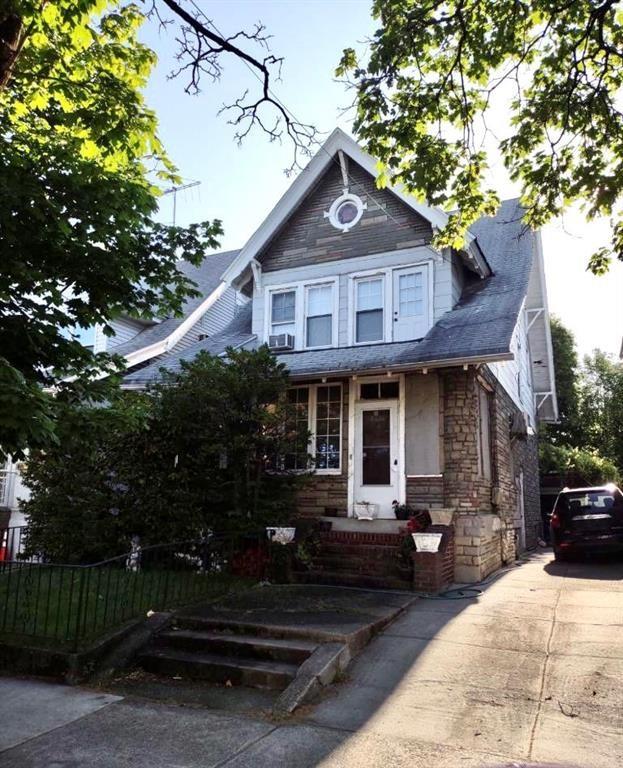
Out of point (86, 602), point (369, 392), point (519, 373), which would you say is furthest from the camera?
point (519, 373)

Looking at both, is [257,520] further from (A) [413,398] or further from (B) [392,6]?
(B) [392,6]

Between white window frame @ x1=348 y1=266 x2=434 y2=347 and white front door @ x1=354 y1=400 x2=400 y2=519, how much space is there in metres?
1.46

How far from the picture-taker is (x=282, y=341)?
41.8 feet

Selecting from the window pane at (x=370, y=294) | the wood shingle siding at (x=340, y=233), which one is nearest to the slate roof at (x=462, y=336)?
the window pane at (x=370, y=294)

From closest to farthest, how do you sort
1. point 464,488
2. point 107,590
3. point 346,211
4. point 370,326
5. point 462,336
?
point 107,590 < point 464,488 < point 462,336 < point 370,326 < point 346,211

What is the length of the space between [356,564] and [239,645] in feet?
12.9

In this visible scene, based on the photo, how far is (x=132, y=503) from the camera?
9.82 metres

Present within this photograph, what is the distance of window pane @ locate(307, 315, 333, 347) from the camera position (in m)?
12.7

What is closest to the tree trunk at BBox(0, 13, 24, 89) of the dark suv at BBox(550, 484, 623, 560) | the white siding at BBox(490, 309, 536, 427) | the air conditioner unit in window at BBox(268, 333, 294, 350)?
the air conditioner unit in window at BBox(268, 333, 294, 350)

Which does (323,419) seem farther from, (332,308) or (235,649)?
(235,649)

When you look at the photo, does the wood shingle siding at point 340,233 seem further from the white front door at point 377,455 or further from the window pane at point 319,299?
the white front door at point 377,455

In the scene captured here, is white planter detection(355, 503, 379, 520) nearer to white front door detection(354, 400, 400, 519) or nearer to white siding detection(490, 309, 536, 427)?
white front door detection(354, 400, 400, 519)

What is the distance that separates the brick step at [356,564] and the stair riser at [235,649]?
145 inches

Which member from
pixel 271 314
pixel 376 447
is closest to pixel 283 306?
pixel 271 314
